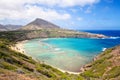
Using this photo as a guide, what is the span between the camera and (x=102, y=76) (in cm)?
5747

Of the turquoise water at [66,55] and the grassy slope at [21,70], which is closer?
the grassy slope at [21,70]

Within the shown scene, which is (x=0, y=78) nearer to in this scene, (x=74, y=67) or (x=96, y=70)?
(x=96, y=70)

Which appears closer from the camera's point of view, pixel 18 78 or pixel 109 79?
pixel 18 78

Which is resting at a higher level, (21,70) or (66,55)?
(21,70)

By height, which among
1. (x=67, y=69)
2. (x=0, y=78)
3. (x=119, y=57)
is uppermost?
(x=0, y=78)

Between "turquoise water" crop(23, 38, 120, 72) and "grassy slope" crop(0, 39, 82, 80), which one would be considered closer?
"grassy slope" crop(0, 39, 82, 80)

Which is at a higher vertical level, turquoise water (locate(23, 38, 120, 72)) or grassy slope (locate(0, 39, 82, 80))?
grassy slope (locate(0, 39, 82, 80))

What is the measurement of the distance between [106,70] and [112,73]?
6349mm

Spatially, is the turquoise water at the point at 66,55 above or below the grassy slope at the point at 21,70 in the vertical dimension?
below

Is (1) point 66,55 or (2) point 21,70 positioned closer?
(2) point 21,70

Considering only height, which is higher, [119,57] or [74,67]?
[119,57]

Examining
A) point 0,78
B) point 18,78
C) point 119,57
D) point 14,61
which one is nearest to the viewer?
point 0,78

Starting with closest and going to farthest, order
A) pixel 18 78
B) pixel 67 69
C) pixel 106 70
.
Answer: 1. pixel 18 78
2. pixel 106 70
3. pixel 67 69

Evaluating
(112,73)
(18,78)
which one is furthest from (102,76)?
(18,78)
